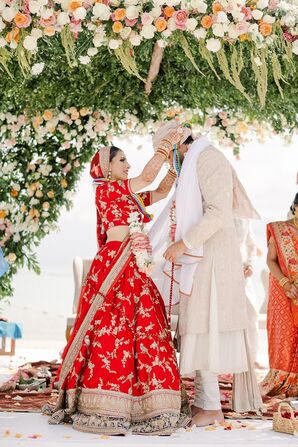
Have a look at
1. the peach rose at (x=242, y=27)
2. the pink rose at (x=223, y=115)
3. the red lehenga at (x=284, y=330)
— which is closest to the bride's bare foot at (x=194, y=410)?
the red lehenga at (x=284, y=330)

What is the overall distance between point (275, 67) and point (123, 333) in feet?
6.22

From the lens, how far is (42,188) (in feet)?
26.1

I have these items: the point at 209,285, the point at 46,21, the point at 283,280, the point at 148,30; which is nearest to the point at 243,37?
the point at 148,30

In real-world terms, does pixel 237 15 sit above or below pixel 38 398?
above

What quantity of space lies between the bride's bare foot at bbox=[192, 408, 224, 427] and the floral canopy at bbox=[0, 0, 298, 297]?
6.58 ft

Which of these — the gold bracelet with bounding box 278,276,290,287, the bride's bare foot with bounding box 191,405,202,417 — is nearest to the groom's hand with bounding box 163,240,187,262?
the bride's bare foot with bounding box 191,405,202,417

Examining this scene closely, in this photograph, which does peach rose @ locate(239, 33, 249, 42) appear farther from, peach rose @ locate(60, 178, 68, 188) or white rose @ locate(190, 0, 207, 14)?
peach rose @ locate(60, 178, 68, 188)

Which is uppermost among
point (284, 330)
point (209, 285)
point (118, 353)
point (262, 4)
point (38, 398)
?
point (262, 4)

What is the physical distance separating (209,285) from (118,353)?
69 cm

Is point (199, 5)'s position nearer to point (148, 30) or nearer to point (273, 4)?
point (148, 30)

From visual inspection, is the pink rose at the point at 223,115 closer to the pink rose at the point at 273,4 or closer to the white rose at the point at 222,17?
the pink rose at the point at 273,4

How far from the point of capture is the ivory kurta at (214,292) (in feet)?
16.1

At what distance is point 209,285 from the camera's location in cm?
501

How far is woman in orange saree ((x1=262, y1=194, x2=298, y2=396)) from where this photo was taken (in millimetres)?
6305
